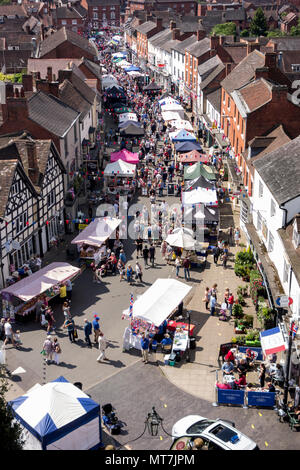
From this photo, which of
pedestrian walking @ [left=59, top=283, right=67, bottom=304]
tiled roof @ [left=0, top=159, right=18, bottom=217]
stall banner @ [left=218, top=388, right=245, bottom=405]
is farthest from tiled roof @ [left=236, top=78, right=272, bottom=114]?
stall banner @ [left=218, top=388, right=245, bottom=405]

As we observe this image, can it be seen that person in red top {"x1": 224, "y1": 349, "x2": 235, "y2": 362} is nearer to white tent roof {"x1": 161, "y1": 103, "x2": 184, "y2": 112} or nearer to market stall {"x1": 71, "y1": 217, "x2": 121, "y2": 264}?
market stall {"x1": 71, "y1": 217, "x2": 121, "y2": 264}

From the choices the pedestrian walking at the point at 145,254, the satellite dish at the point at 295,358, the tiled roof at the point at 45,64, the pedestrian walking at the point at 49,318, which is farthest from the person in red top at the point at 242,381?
the tiled roof at the point at 45,64

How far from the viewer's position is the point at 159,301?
89.7 ft

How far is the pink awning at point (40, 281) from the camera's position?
28109mm

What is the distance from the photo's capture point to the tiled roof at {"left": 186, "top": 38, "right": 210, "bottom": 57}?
67325mm

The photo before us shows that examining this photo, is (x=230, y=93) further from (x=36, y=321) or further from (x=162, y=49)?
(x=162, y=49)

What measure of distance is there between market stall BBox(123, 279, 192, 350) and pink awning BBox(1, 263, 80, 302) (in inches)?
164

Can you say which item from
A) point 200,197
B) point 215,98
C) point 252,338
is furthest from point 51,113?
point 252,338

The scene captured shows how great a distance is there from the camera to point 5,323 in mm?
26484

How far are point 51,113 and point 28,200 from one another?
11.0m

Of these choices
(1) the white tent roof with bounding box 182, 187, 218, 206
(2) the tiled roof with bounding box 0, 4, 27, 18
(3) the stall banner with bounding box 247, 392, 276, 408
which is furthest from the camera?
(2) the tiled roof with bounding box 0, 4, 27, 18

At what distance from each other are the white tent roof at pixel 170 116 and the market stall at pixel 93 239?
89.2 feet

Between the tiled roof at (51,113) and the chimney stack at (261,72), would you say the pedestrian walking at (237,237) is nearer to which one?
the tiled roof at (51,113)

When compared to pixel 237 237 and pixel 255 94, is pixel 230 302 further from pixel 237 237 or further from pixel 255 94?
pixel 255 94
